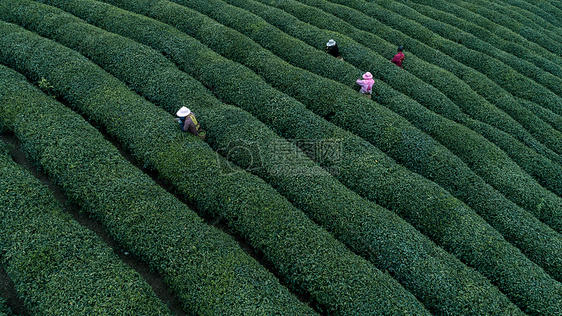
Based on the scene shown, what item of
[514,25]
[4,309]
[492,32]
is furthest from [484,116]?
[4,309]

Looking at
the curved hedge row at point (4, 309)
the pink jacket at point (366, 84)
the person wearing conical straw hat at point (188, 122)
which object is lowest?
the curved hedge row at point (4, 309)

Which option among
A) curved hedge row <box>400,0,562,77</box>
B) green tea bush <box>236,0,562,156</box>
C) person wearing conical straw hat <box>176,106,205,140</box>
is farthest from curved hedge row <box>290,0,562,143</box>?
person wearing conical straw hat <box>176,106,205,140</box>

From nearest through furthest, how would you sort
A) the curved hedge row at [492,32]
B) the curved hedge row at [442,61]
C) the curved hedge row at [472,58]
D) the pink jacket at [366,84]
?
the pink jacket at [366,84] < the curved hedge row at [442,61] < the curved hedge row at [472,58] < the curved hedge row at [492,32]

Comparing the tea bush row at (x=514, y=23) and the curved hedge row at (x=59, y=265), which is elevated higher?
the tea bush row at (x=514, y=23)

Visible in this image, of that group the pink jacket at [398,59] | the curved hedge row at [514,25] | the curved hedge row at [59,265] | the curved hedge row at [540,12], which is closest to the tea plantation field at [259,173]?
the curved hedge row at [59,265]

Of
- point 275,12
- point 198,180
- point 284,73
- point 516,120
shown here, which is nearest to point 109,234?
point 198,180

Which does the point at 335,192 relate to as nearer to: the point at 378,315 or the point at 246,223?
the point at 246,223

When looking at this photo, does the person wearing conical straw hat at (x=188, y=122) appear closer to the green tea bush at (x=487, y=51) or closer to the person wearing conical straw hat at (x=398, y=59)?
the person wearing conical straw hat at (x=398, y=59)
